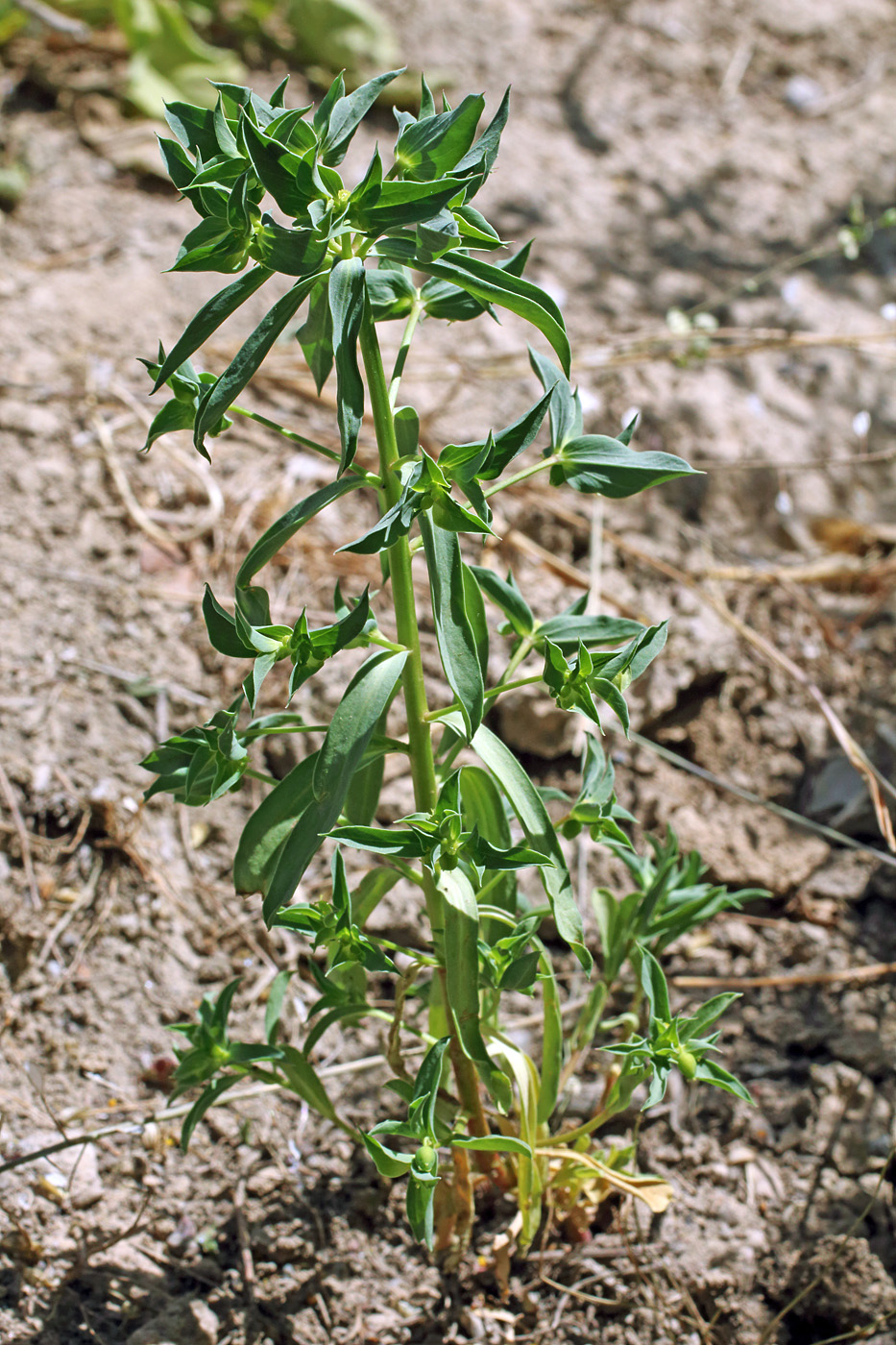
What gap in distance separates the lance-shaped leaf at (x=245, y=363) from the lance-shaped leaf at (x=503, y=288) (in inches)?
5.5

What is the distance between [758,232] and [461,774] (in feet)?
8.69

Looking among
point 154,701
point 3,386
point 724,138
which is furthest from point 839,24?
point 154,701

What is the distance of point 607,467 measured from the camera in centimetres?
135

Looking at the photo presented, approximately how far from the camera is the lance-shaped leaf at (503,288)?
1125mm

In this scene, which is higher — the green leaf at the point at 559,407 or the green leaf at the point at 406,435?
the green leaf at the point at 559,407

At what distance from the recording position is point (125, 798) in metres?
2.09

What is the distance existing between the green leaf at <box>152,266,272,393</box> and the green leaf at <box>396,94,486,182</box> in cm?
19

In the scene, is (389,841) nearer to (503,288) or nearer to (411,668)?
(411,668)

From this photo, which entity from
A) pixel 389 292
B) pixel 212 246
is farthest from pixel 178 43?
pixel 212 246

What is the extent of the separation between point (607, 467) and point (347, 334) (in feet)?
1.38

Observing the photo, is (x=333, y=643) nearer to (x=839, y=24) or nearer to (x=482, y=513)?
(x=482, y=513)

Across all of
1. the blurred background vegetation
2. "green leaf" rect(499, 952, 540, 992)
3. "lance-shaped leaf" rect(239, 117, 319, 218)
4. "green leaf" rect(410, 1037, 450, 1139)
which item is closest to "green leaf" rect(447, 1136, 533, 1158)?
"green leaf" rect(410, 1037, 450, 1139)

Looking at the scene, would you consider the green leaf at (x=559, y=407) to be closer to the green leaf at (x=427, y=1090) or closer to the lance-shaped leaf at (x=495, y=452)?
the lance-shaped leaf at (x=495, y=452)

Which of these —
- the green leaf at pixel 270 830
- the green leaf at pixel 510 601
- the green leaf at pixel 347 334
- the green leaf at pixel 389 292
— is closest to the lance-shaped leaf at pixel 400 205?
the green leaf at pixel 347 334
